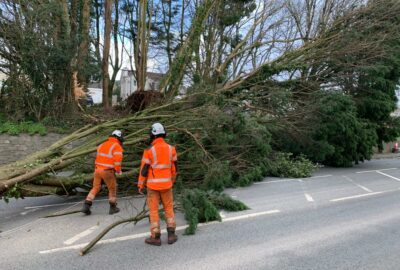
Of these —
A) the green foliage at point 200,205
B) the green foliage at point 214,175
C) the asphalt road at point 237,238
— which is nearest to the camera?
the asphalt road at point 237,238

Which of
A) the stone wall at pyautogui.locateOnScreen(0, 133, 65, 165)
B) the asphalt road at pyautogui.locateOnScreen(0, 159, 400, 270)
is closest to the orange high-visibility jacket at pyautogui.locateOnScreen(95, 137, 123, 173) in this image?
the asphalt road at pyautogui.locateOnScreen(0, 159, 400, 270)

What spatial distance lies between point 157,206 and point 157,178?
1.35ft

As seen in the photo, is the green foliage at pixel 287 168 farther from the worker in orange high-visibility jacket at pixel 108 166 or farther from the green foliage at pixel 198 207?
the worker in orange high-visibility jacket at pixel 108 166

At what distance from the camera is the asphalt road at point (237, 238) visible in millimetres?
4625

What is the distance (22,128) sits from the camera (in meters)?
14.3

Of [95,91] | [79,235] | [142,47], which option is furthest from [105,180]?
[95,91]

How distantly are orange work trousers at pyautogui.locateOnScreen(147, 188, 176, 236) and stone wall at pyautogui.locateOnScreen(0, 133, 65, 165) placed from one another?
10332 mm

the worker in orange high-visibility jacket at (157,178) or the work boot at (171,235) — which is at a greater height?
the worker in orange high-visibility jacket at (157,178)

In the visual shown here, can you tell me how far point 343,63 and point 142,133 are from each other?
8885 millimetres

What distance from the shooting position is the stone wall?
543 inches

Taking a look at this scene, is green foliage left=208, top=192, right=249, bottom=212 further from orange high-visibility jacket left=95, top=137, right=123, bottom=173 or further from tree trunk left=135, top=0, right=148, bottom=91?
tree trunk left=135, top=0, right=148, bottom=91

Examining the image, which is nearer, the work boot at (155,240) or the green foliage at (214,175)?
the work boot at (155,240)

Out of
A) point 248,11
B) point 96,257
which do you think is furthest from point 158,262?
point 248,11

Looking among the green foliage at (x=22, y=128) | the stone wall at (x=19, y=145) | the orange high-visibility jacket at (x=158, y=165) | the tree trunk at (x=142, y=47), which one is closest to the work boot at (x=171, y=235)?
the orange high-visibility jacket at (x=158, y=165)
